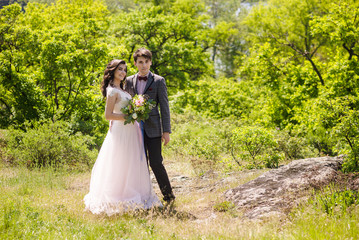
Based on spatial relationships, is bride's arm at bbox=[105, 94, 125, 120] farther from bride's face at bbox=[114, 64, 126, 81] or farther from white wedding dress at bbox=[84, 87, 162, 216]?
bride's face at bbox=[114, 64, 126, 81]

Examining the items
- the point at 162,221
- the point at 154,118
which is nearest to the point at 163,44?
the point at 154,118

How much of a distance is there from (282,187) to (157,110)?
7.40ft

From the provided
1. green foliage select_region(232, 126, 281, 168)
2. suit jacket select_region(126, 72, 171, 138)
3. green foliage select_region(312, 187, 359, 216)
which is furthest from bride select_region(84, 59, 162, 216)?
green foliage select_region(232, 126, 281, 168)

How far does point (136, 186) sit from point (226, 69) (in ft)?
120

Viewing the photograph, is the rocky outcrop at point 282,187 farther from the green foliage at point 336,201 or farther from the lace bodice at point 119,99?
the lace bodice at point 119,99

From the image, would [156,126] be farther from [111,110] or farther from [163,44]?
[163,44]

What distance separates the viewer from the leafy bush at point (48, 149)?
8.62 meters

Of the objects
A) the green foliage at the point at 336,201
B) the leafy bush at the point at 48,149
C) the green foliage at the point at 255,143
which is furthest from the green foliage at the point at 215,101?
the green foliage at the point at 336,201

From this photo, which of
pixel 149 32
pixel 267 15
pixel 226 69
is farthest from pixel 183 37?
pixel 226 69

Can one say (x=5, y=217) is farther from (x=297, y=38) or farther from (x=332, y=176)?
(x=297, y=38)

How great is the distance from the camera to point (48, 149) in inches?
346

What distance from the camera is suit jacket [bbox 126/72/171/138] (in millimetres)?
4969

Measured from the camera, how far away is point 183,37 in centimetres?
2448

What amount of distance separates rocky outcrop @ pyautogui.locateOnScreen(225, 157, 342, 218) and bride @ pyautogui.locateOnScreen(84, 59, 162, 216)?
139 cm
